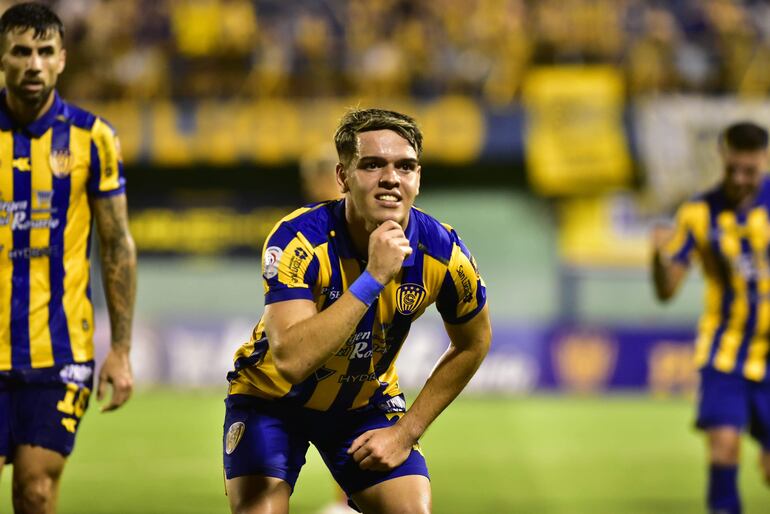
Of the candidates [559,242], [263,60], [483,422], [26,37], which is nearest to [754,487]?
[483,422]

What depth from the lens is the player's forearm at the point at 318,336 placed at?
367 centimetres

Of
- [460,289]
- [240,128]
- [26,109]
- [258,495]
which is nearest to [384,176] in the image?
[460,289]

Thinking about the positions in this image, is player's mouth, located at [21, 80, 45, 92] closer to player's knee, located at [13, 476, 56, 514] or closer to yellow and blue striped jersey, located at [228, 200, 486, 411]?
yellow and blue striped jersey, located at [228, 200, 486, 411]

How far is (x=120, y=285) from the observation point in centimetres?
488

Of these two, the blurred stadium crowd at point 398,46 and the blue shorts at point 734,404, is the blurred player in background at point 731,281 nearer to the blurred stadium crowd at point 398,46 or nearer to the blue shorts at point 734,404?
the blue shorts at point 734,404

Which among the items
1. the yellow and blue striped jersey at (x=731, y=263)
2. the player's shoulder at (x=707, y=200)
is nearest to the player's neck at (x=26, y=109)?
the yellow and blue striped jersey at (x=731, y=263)

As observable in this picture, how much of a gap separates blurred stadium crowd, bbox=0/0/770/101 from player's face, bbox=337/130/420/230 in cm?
1378

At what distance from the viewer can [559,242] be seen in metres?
18.6

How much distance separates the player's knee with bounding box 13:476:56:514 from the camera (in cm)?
443

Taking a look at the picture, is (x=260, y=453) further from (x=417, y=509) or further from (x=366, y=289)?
(x=366, y=289)

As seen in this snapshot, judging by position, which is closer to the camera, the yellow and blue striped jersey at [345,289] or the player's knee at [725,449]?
the yellow and blue striped jersey at [345,289]

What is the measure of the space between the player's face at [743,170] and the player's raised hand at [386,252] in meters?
3.24

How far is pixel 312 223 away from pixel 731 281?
3.48m

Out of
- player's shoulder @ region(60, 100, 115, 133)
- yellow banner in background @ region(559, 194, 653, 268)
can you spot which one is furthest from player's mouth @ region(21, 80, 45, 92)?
yellow banner in background @ region(559, 194, 653, 268)
